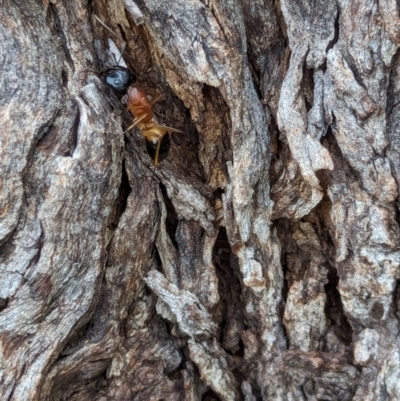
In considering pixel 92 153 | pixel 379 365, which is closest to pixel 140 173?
pixel 92 153

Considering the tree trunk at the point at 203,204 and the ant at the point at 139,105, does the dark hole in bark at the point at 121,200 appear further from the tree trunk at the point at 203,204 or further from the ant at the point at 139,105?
the ant at the point at 139,105

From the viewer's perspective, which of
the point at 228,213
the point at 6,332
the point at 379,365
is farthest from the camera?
the point at 228,213

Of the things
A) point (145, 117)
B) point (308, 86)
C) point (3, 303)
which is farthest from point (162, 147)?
point (3, 303)

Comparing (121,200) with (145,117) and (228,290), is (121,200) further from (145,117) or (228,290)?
(228,290)

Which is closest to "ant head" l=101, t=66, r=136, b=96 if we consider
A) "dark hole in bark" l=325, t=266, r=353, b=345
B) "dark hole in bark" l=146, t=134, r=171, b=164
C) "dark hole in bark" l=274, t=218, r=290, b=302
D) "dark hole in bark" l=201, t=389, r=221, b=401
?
"dark hole in bark" l=146, t=134, r=171, b=164

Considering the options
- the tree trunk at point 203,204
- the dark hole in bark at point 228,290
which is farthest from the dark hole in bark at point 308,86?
the dark hole in bark at point 228,290

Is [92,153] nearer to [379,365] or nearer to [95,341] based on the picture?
[95,341]
